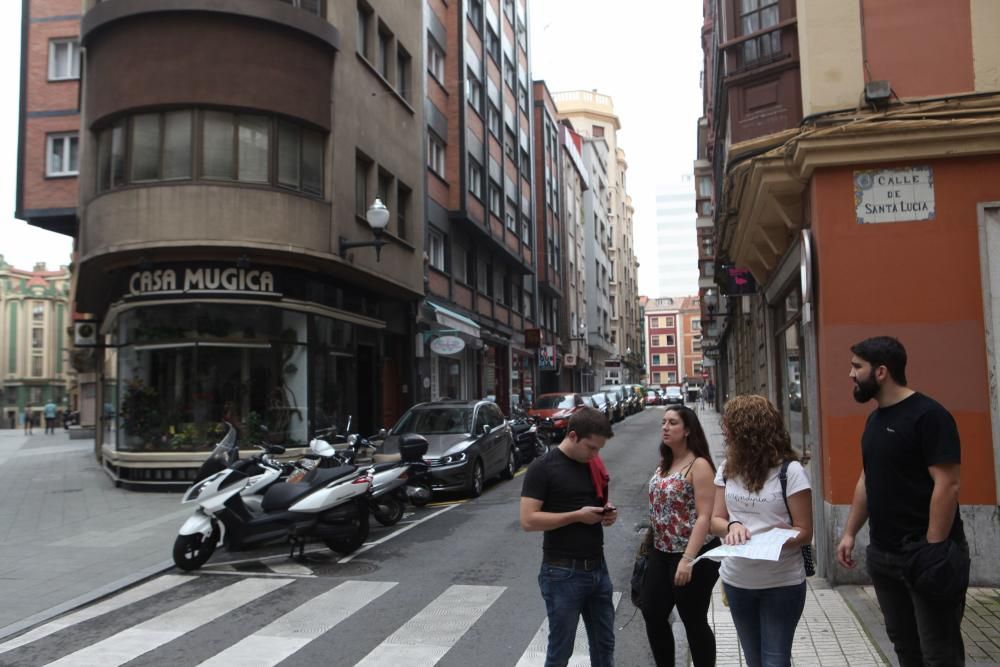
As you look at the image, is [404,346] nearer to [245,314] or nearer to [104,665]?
[245,314]

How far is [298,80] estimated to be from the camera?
15.8 metres

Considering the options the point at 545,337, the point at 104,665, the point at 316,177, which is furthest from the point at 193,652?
the point at 545,337

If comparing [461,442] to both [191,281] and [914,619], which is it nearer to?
[191,281]

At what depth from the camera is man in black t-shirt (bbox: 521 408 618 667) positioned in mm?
4000

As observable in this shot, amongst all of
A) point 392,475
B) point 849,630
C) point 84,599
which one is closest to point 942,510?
point 849,630

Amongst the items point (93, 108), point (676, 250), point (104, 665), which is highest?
point (676, 250)

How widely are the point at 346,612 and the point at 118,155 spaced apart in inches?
458

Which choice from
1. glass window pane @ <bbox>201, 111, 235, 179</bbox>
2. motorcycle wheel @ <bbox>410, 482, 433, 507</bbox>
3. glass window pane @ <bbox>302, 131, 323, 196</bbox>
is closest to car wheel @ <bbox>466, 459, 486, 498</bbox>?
motorcycle wheel @ <bbox>410, 482, 433, 507</bbox>

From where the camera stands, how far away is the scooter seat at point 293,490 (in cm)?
861

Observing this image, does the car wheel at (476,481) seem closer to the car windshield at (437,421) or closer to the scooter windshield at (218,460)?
the car windshield at (437,421)

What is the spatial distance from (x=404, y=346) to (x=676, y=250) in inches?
4999

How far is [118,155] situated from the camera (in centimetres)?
1504

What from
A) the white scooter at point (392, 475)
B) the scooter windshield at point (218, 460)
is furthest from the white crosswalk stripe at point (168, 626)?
the white scooter at point (392, 475)

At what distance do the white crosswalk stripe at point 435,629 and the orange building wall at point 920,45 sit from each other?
601 centimetres
